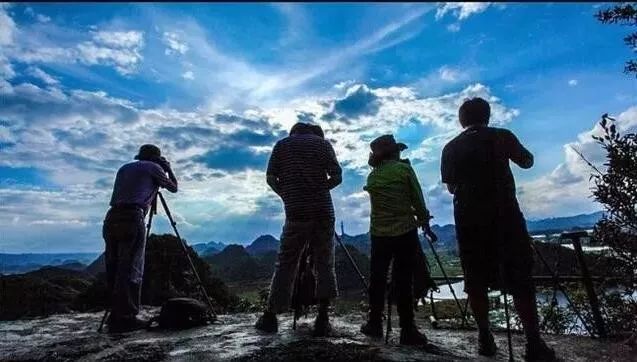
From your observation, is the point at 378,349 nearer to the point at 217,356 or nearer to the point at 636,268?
the point at 217,356

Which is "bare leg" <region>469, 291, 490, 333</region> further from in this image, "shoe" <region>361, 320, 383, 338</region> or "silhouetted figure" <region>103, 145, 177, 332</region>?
"silhouetted figure" <region>103, 145, 177, 332</region>

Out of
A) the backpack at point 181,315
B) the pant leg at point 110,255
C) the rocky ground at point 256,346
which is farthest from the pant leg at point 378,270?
the pant leg at point 110,255

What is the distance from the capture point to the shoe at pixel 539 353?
14.2 feet

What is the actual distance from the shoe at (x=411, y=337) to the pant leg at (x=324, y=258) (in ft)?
3.01

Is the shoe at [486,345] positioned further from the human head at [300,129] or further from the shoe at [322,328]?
the human head at [300,129]

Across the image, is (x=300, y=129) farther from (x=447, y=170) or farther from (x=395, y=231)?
(x=447, y=170)

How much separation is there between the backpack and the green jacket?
3.10 meters

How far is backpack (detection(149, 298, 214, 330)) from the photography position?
6.49 metres

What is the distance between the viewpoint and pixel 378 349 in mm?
4457

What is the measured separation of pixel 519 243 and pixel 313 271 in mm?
2559

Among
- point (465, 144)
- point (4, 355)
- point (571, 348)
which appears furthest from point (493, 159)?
point (4, 355)

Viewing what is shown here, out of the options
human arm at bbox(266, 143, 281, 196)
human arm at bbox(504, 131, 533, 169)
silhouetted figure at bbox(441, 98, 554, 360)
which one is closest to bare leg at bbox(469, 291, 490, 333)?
silhouetted figure at bbox(441, 98, 554, 360)

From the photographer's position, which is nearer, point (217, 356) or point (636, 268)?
point (217, 356)

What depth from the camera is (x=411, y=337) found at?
16.1ft
